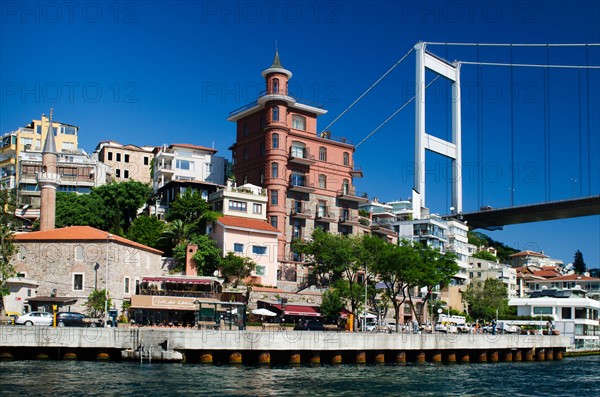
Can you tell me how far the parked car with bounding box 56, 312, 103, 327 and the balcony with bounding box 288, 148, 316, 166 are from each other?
107 feet

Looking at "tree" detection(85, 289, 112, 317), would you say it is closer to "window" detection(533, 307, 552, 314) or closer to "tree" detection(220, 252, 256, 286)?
"tree" detection(220, 252, 256, 286)

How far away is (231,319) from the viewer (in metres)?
49.7

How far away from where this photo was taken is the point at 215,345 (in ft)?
147

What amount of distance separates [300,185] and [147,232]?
17379 millimetres

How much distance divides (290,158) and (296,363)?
3440 centimetres

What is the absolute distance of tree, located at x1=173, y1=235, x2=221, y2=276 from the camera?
6606 centimetres

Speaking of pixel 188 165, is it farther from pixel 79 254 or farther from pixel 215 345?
pixel 215 345

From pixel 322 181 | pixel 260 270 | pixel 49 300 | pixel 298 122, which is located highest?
pixel 298 122

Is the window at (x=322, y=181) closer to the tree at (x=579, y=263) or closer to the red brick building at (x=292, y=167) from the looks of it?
the red brick building at (x=292, y=167)

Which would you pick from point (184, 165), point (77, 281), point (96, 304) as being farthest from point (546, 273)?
point (96, 304)

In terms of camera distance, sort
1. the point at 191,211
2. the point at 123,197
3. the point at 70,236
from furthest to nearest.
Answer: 1. the point at 123,197
2. the point at 191,211
3. the point at 70,236

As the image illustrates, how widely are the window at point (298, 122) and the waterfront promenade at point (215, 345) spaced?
113 ft

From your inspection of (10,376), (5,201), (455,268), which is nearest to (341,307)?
(455,268)

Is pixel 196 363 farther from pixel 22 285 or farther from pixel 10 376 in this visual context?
pixel 22 285
